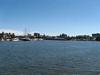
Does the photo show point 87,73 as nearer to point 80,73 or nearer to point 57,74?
point 80,73

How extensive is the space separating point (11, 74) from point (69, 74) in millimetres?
7126

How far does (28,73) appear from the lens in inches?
1232

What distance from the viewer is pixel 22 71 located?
3259 cm

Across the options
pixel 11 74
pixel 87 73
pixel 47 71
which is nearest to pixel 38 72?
pixel 47 71

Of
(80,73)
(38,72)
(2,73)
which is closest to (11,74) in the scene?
(2,73)

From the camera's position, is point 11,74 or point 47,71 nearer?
point 11,74

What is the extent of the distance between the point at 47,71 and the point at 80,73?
14.4ft

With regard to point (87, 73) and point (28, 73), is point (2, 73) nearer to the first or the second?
point (28, 73)

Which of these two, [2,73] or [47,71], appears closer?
[2,73]

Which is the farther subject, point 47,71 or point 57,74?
point 47,71

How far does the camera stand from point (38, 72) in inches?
1271

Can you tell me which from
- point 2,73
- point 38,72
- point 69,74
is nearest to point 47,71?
point 38,72

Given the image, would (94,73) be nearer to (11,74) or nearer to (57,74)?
(57,74)

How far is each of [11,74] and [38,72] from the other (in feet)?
11.9
